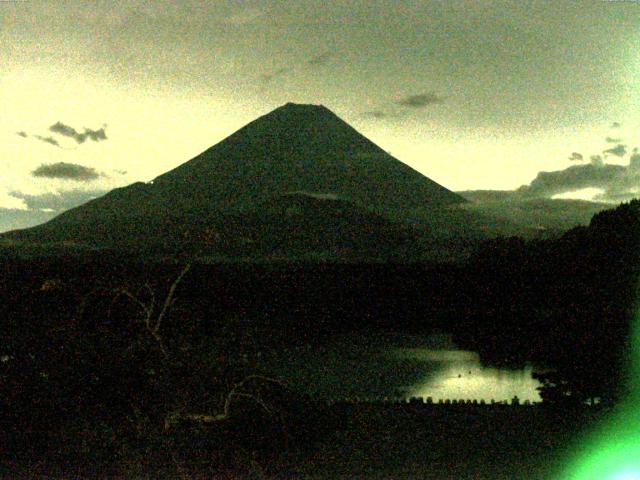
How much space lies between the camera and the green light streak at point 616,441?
14102 millimetres

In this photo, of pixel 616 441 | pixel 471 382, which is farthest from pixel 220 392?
pixel 471 382

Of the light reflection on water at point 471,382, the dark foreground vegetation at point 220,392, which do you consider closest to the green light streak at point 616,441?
the dark foreground vegetation at point 220,392

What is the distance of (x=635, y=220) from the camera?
22984 mm

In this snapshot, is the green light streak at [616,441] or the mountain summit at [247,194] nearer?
the green light streak at [616,441]

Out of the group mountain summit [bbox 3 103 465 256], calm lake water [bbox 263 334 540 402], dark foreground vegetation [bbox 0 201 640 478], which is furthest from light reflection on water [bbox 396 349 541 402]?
mountain summit [bbox 3 103 465 256]

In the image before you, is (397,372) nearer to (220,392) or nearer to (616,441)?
(616,441)

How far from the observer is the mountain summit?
541 feet

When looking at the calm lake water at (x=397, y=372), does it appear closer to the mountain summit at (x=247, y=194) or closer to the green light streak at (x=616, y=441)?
the green light streak at (x=616, y=441)

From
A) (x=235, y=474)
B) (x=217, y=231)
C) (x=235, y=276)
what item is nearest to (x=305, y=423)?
(x=235, y=474)

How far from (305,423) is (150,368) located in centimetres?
678

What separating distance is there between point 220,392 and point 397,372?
27.6 metres

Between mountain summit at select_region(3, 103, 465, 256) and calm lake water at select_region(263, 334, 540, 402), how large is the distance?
11702 centimetres

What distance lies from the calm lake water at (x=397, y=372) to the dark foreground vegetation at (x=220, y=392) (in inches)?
150

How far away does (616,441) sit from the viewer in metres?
14.9
